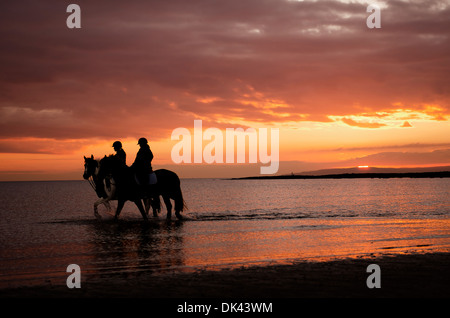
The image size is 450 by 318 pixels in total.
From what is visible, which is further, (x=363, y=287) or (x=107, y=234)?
(x=107, y=234)

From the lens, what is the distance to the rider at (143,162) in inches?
813

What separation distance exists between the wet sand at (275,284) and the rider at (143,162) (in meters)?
11.2

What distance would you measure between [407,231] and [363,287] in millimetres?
11695

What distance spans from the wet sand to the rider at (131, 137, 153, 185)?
11.2 m

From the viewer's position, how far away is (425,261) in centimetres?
1132

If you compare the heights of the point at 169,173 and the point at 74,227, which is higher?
the point at 169,173

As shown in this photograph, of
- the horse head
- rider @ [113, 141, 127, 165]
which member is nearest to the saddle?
rider @ [113, 141, 127, 165]

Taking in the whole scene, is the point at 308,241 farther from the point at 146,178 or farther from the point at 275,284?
the point at 146,178

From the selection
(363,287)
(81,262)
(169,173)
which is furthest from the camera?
(169,173)

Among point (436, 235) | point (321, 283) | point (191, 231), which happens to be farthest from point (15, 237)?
point (436, 235)

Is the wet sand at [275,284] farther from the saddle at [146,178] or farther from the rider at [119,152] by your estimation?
the rider at [119,152]

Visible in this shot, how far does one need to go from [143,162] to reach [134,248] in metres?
7.31

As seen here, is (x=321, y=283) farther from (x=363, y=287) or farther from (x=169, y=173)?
(x=169, y=173)

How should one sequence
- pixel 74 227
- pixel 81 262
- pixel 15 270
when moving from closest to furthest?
pixel 15 270, pixel 81 262, pixel 74 227
